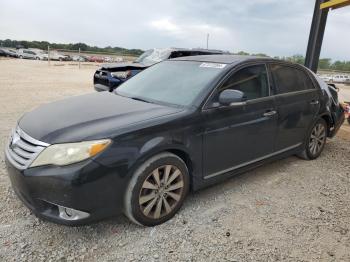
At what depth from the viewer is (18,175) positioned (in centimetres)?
273

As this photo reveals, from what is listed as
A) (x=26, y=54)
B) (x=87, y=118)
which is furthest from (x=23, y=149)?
(x=26, y=54)

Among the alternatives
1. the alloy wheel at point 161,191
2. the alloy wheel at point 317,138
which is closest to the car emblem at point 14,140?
the alloy wheel at point 161,191

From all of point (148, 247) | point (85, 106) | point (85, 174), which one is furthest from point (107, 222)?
point (85, 106)

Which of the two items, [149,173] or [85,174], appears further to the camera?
[149,173]

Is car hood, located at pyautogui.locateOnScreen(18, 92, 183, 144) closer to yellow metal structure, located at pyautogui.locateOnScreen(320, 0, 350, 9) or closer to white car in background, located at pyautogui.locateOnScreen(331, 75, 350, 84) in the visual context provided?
yellow metal structure, located at pyautogui.locateOnScreen(320, 0, 350, 9)

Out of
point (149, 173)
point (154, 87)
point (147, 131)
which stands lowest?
point (149, 173)

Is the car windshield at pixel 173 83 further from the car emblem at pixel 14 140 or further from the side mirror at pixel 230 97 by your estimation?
the car emblem at pixel 14 140

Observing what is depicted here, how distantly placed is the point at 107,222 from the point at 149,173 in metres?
0.69

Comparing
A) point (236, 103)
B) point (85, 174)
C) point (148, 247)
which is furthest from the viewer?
point (236, 103)

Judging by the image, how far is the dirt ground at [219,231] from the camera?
2746 mm

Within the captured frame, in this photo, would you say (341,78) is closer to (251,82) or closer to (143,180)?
(251,82)

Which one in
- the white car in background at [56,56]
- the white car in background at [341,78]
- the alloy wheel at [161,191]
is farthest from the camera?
the white car in background at [56,56]

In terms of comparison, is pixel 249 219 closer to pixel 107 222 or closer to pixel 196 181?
pixel 196 181

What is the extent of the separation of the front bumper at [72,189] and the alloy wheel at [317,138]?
3299mm
